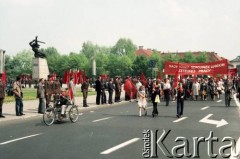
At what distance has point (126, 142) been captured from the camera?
10.5m

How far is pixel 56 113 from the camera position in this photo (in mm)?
15445

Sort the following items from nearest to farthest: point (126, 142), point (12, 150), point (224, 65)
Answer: point (12, 150) < point (126, 142) < point (224, 65)

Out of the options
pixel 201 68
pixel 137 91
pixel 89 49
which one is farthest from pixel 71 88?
pixel 89 49

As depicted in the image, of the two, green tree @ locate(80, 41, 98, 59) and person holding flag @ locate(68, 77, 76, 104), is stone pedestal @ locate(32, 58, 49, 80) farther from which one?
green tree @ locate(80, 41, 98, 59)

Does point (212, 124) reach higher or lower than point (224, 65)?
lower

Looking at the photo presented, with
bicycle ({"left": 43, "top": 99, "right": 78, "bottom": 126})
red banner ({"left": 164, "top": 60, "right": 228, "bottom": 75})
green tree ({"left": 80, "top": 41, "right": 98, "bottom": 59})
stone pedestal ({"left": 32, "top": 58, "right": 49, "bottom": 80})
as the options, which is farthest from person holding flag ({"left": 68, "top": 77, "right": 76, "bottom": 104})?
green tree ({"left": 80, "top": 41, "right": 98, "bottom": 59})

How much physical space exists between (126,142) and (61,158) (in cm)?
259

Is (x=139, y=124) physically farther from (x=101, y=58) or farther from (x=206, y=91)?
(x=101, y=58)

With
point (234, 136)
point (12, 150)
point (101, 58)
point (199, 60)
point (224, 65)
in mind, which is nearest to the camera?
point (12, 150)

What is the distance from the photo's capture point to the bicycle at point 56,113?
15.0 m

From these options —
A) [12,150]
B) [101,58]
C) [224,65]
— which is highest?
[101,58]

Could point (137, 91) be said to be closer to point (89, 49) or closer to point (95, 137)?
point (95, 137)

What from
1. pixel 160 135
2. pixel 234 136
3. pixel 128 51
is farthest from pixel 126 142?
pixel 128 51

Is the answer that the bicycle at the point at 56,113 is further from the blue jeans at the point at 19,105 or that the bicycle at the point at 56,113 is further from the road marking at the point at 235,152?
the road marking at the point at 235,152
